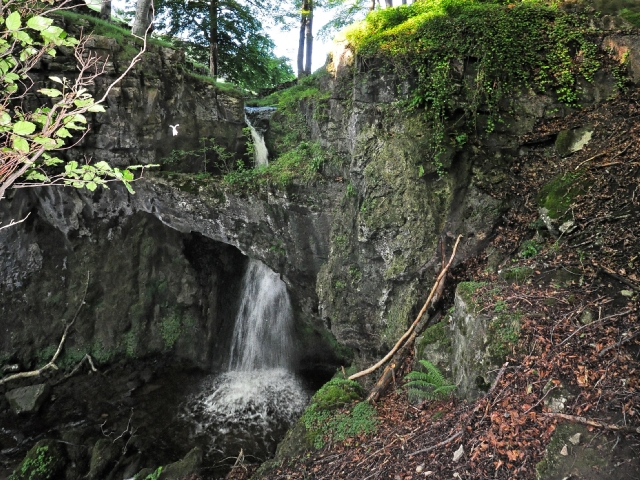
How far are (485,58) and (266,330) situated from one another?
34.3 ft

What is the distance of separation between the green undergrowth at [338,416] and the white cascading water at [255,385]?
3057mm

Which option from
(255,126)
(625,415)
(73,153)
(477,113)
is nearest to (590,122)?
(477,113)

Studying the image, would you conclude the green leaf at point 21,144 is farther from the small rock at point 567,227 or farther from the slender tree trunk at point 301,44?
the slender tree trunk at point 301,44

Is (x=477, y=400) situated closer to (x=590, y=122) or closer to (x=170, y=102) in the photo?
(x=590, y=122)

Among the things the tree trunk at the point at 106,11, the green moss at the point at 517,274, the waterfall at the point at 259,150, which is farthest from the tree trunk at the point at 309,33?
the green moss at the point at 517,274

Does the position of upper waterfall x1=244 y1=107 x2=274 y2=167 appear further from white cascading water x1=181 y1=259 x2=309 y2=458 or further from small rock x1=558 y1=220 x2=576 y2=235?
small rock x1=558 y1=220 x2=576 y2=235

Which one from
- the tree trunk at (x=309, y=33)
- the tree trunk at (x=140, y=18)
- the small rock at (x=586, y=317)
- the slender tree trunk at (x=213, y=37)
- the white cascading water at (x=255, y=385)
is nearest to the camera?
the small rock at (x=586, y=317)

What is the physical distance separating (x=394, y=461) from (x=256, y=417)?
6.82m

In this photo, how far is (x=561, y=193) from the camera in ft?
17.8

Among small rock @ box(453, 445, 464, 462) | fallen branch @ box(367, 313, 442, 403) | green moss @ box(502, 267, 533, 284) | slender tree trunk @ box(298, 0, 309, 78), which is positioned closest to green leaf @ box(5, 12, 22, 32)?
small rock @ box(453, 445, 464, 462)

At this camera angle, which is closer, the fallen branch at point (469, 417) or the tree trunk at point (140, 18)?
the fallen branch at point (469, 417)

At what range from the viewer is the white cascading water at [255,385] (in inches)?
359

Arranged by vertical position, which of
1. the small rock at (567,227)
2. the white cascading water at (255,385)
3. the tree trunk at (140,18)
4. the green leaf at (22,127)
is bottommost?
the white cascading water at (255,385)

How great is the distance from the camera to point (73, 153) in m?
9.70
